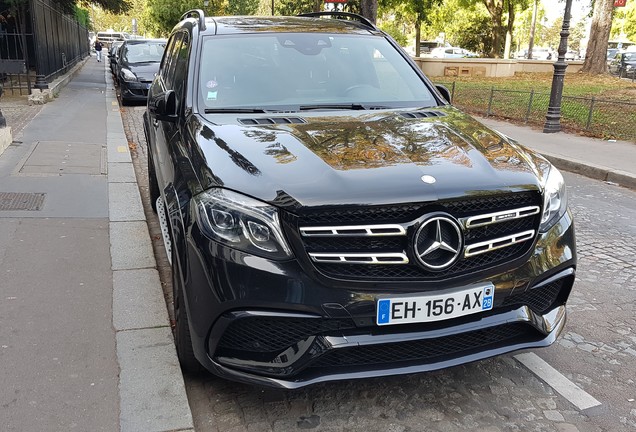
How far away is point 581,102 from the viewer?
14.2 meters

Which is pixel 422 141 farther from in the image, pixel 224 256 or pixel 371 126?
pixel 224 256

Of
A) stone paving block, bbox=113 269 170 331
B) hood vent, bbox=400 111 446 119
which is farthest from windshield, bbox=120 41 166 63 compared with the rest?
hood vent, bbox=400 111 446 119

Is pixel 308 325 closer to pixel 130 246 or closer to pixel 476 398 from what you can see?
pixel 476 398

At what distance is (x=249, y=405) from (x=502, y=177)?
170 cm

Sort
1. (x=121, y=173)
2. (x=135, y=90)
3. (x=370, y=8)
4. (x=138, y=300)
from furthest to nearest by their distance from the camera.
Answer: (x=370, y=8) < (x=135, y=90) < (x=121, y=173) < (x=138, y=300)

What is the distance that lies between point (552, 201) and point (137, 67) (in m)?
14.7

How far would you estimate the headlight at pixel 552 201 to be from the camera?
9.71 ft

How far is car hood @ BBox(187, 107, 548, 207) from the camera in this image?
2629 millimetres

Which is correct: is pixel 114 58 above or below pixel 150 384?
above

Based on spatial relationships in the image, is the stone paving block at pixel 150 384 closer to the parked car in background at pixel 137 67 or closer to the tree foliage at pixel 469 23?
the parked car in background at pixel 137 67

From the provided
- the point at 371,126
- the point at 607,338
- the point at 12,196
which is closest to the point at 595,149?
the point at 607,338

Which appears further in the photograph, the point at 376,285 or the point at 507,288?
the point at 507,288

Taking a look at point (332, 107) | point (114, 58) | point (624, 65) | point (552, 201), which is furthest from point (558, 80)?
point (624, 65)

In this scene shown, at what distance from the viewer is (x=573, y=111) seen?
47.0ft
